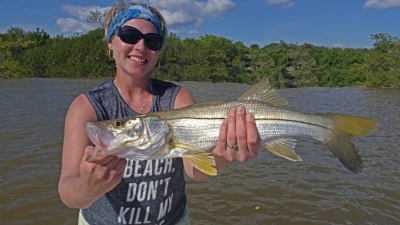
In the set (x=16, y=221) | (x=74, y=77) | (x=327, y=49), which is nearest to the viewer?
(x=16, y=221)

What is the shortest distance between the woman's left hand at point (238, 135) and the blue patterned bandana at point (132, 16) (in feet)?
3.22

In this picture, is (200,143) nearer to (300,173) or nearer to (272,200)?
(272,200)

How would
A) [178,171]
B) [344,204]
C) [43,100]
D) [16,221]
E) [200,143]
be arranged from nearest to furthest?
[200,143]
[178,171]
[16,221]
[344,204]
[43,100]

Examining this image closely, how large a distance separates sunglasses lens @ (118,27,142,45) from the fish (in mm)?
613

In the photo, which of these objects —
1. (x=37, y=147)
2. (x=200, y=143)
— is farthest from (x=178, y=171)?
(x=37, y=147)

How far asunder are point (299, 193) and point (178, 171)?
13.2 feet

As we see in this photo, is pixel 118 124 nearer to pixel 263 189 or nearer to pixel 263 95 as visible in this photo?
pixel 263 95

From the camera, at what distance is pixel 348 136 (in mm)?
2449

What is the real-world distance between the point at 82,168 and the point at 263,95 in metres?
1.44

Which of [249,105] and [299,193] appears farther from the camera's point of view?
[299,193]

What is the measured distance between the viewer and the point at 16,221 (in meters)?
4.81

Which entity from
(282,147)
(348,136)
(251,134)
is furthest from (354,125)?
(251,134)

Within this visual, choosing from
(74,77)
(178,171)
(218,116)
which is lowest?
(74,77)

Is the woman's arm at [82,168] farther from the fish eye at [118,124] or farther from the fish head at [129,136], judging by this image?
the fish eye at [118,124]
